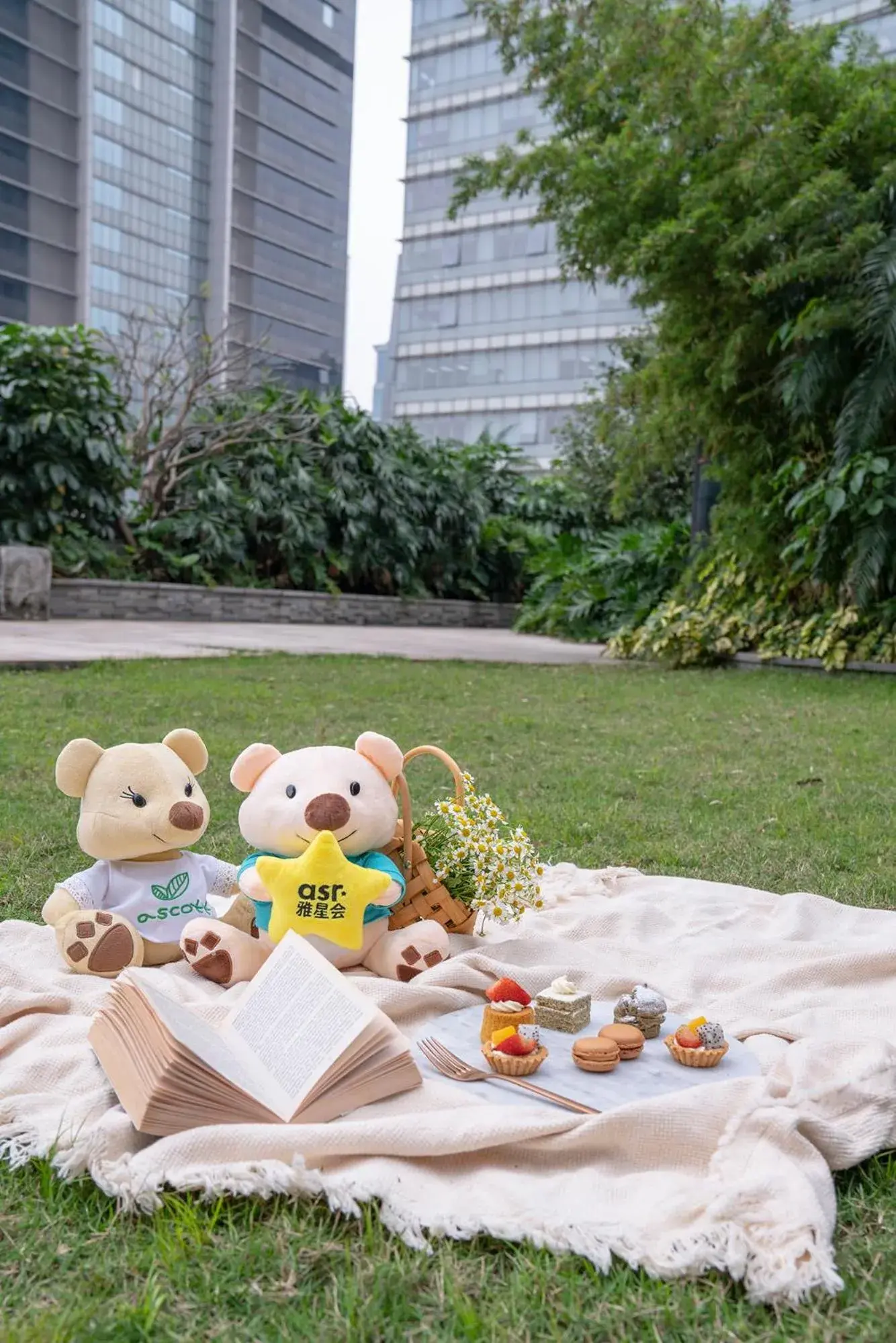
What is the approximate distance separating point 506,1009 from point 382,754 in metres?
0.69

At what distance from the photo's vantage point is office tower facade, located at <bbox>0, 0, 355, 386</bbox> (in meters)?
29.1

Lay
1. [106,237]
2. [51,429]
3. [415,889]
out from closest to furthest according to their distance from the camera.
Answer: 1. [415,889]
2. [51,429]
3. [106,237]

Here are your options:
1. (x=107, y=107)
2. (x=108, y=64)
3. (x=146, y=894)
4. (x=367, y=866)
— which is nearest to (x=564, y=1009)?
(x=367, y=866)

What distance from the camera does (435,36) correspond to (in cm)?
4756

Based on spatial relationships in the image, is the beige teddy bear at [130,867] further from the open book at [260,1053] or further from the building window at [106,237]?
the building window at [106,237]

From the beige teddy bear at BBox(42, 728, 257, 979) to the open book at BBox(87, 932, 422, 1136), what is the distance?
0.46 m

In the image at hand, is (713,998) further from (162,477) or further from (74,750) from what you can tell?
(162,477)

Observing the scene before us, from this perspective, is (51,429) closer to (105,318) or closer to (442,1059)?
(442,1059)

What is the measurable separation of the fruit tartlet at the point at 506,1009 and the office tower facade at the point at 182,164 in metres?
26.9

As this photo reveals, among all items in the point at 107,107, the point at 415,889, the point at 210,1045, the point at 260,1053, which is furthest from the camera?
the point at 107,107

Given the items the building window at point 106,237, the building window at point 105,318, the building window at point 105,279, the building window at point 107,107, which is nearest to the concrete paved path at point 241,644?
the building window at point 105,318

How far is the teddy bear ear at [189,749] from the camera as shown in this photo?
2703 millimetres

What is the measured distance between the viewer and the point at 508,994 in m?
2.17

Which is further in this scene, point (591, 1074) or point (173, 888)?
point (173, 888)
